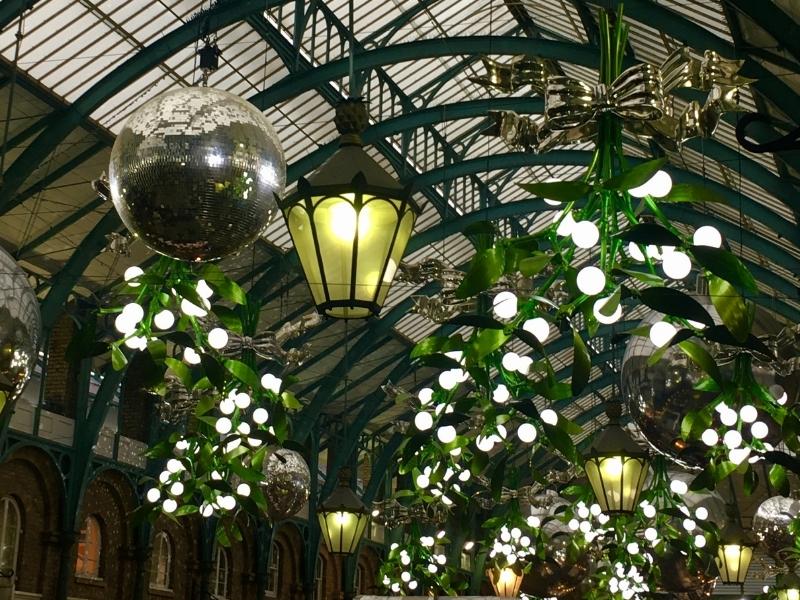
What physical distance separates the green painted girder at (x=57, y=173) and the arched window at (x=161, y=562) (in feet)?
25.6

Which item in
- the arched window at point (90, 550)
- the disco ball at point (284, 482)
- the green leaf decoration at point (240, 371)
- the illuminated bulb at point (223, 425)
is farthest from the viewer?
the arched window at point (90, 550)

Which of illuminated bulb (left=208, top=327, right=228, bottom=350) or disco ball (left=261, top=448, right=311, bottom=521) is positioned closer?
illuminated bulb (left=208, top=327, right=228, bottom=350)

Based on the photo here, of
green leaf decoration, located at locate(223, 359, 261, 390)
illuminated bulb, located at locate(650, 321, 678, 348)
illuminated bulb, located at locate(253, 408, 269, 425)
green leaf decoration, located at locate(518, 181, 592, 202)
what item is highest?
illuminated bulb, located at locate(253, 408, 269, 425)

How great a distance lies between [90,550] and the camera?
1998 centimetres

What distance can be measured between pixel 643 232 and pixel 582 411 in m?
35.4

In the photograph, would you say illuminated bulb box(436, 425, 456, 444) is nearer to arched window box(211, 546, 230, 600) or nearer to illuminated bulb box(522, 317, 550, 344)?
illuminated bulb box(522, 317, 550, 344)

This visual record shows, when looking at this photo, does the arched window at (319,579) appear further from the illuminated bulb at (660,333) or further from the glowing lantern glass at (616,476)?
the illuminated bulb at (660,333)

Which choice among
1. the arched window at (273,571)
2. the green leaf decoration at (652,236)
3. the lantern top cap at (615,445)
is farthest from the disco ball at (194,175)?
the arched window at (273,571)

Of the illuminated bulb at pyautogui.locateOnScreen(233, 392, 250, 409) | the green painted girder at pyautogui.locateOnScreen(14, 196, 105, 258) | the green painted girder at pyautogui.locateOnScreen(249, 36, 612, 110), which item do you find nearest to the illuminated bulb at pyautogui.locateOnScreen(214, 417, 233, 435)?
the illuminated bulb at pyautogui.locateOnScreen(233, 392, 250, 409)

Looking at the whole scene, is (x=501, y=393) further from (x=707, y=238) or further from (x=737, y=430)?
(x=707, y=238)

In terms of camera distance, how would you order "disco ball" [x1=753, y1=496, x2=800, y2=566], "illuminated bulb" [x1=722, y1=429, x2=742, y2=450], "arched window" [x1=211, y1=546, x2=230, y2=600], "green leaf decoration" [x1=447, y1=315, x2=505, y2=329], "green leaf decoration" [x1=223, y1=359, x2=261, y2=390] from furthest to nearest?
"arched window" [x1=211, y1=546, x2=230, y2=600]
"disco ball" [x1=753, y1=496, x2=800, y2=566]
"green leaf decoration" [x1=223, y1=359, x2=261, y2=390]
"illuminated bulb" [x1=722, y1=429, x2=742, y2=450]
"green leaf decoration" [x1=447, y1=315, x2=505, y2=329]

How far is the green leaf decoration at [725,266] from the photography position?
3584 mm

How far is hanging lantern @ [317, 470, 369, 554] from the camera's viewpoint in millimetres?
10641

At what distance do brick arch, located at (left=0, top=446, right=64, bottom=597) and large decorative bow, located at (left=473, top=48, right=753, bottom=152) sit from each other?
15.4m
